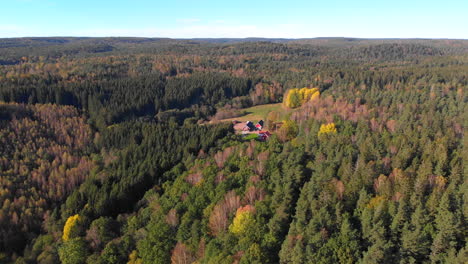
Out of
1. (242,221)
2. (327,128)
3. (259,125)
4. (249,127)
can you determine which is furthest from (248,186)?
(259,125)

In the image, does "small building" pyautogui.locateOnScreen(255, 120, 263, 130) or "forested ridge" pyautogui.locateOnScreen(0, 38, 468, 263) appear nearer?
"forested ridge" pyautogui.locateOnScreen(0, 38, 468, 263)

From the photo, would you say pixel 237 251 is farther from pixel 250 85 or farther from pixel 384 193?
pixel 250 85

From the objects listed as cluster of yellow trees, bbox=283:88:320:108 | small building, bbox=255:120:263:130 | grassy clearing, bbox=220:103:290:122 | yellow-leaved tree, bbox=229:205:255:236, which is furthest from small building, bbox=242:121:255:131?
yellow-leaved tree, bbox=229:205:255:236

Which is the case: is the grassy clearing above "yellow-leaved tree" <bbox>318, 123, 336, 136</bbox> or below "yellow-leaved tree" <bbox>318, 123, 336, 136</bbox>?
below

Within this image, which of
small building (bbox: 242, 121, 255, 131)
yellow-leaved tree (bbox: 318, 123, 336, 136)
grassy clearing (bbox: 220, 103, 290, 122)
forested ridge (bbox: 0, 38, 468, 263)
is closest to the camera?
forested ridge (bbox: 0, 38, 468, 263)

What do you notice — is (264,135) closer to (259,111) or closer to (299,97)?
(259,111)

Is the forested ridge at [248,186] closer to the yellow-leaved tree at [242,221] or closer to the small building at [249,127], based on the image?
the yellow-leaved tree at [242,221]

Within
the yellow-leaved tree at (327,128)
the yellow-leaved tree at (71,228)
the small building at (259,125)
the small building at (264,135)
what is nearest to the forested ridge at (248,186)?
the yellow-leaved tree at (71,228)

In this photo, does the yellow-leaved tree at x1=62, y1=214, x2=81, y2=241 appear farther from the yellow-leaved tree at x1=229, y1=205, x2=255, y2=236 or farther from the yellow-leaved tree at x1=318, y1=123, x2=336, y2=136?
the yellow-leaved tree at x1=318, y1=123, x2=336, y2=136
